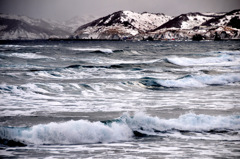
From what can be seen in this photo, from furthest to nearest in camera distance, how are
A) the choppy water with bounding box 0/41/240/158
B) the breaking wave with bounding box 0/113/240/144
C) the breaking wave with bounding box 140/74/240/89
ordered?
the breaking wave with bounding box 140/74/240/89 < the breaking wave with bounding box 0/113/240/144 < the choppy water with bounding box 0/41/240/158

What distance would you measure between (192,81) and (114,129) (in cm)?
1360

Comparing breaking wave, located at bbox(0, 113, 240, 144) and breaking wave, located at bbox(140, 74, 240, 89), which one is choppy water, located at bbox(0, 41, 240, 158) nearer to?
breaking wave, located at bbox(0, 113, 240, 144)

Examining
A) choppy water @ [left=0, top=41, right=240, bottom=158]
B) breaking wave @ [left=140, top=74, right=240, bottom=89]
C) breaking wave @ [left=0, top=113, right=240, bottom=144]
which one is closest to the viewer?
choppy water @ [left=0, top=41, right=240, bottom=158]

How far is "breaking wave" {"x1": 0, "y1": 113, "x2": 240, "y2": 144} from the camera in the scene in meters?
8.56

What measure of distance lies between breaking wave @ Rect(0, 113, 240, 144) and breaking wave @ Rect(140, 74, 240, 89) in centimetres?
934

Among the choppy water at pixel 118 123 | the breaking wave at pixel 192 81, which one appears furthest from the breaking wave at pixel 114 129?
the breaking wave at pixel 192 81

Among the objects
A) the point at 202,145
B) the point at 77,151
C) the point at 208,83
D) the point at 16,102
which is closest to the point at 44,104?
the point at 16,102

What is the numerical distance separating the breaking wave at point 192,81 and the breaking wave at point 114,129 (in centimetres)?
934

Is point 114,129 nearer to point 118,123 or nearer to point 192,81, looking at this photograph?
point 118,123

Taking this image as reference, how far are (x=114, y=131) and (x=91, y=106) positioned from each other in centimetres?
423

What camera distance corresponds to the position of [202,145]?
8227mm

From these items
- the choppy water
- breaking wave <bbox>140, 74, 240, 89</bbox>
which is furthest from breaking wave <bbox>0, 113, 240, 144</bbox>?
breaking wave <bbox>140, 74, 240, 89</bbox>

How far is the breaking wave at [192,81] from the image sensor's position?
2033cm

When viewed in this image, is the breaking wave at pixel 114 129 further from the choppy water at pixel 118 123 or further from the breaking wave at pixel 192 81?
the breaking wave at pixel 192 81
